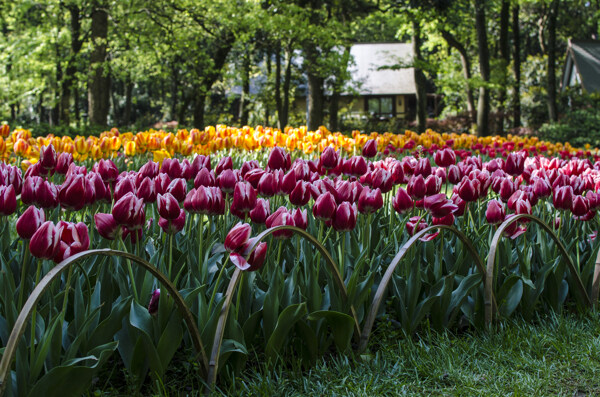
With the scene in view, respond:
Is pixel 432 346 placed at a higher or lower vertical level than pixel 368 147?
lower

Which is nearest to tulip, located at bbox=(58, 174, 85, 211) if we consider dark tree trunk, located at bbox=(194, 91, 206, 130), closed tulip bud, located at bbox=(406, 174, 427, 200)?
closed tulip bud, located at bbox=(406, 174, 427, 200)

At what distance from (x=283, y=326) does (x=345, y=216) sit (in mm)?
606

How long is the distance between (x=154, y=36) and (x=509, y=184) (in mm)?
16600

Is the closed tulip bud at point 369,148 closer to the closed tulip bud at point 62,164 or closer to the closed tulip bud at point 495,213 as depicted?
the closed tulip bud at point 495,213

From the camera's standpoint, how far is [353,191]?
317cm

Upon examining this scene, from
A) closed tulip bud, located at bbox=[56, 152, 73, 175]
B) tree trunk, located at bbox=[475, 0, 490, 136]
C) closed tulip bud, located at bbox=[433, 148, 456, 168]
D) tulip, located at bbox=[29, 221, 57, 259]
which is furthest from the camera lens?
tree trunk, located at bbox=[475, 0, 490, 136]

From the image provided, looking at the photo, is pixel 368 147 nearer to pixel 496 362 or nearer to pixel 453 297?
pixel 453 297

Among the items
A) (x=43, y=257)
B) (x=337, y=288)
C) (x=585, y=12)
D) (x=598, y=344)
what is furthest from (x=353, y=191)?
(x=585, y=12)

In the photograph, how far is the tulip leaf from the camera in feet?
8.12

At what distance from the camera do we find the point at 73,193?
264 cm

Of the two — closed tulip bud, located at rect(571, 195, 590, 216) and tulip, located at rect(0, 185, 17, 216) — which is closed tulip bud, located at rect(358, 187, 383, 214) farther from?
tulip, located at rect(0, 185, 17, 216)

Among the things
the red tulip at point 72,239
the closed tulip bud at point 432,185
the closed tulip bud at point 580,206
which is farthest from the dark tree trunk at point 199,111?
the red tulip at point 72,239

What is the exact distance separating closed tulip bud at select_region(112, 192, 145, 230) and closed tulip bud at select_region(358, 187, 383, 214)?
3.83ft

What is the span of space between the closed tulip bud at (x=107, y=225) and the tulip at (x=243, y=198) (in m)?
0.62
